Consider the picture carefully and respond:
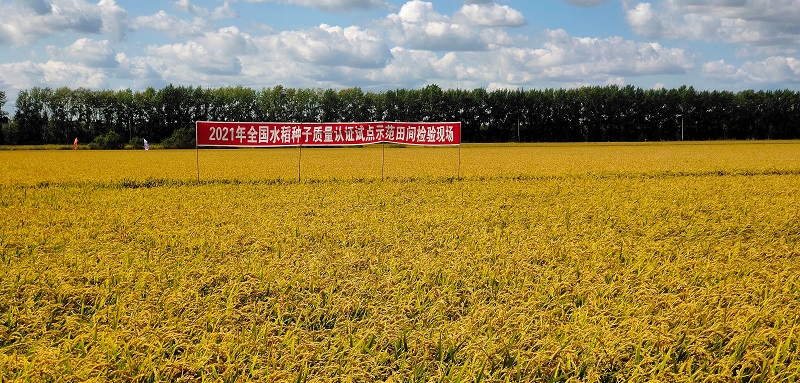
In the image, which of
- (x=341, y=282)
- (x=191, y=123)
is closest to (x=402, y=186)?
(x=341, y=282)

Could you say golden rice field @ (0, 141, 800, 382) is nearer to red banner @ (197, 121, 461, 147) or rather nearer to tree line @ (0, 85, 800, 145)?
red banner @ (197, 121, 461, 147)

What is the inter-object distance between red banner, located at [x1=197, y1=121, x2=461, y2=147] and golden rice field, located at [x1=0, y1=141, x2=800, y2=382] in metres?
6.94

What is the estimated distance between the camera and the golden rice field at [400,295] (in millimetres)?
3338

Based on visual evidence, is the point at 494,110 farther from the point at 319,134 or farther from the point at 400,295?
the point at 400,295

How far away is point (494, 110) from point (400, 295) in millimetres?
86532

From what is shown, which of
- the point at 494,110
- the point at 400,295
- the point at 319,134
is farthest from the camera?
the point at 494,110

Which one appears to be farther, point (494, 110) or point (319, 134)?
point (494, 110)

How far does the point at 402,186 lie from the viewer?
50.5 ft

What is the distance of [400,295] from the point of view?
4.55 m

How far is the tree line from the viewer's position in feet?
272

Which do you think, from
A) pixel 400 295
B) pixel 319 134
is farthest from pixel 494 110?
pixel 400 295

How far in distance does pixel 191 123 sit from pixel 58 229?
79480 mm

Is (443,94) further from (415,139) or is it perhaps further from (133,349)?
(133,349)

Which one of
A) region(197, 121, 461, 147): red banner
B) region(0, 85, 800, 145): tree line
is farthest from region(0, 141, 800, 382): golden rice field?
region(0, 85, 800, 145): tree line
